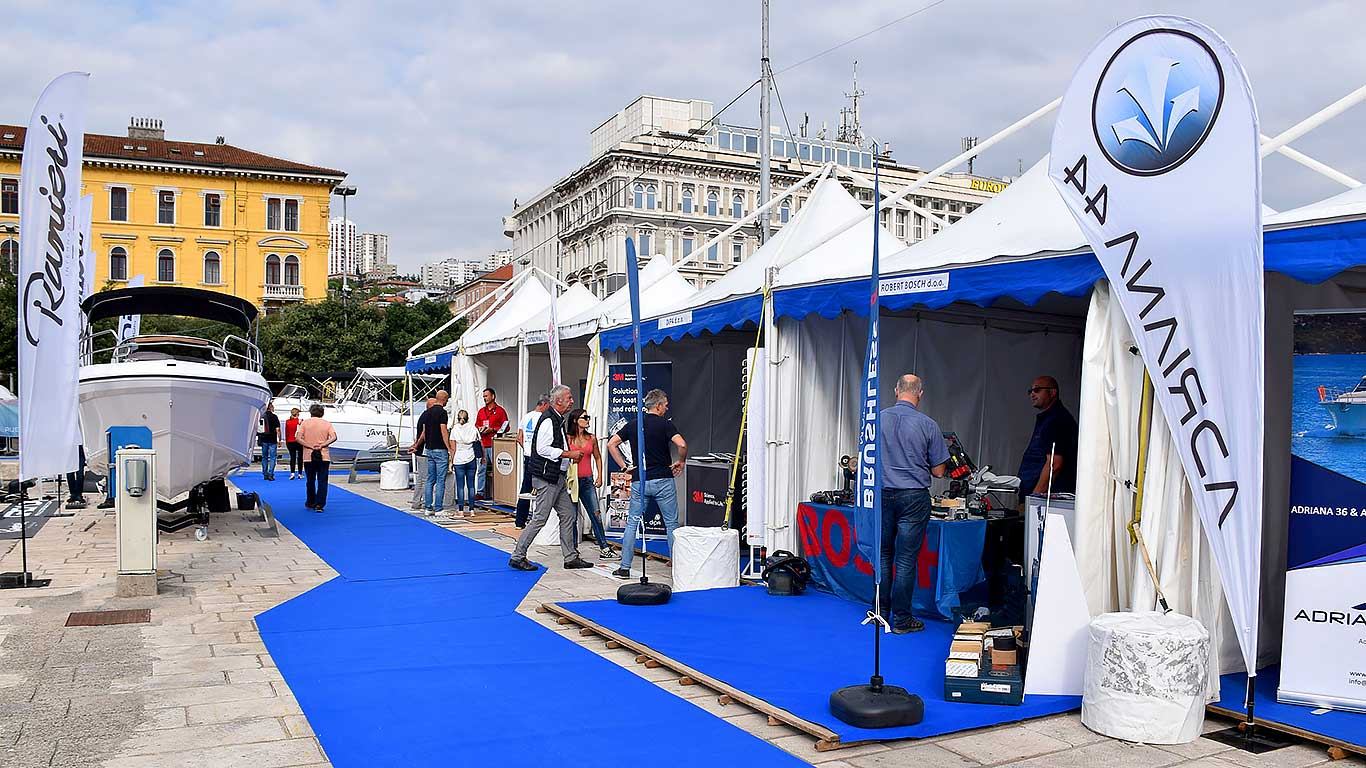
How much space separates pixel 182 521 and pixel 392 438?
34.8 ft

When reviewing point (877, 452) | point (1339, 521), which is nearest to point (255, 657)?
point (877, 452)

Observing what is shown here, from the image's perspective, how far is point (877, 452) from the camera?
5.63 m

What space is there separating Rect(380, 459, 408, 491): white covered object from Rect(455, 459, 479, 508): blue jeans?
455cm

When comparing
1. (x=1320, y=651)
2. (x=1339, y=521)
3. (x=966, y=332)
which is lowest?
(x=1320, y=651)

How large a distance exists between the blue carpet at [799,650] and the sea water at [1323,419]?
1.81m

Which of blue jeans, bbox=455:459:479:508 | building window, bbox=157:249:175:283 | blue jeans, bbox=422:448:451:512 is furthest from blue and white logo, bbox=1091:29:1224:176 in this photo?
building window, bbox=157:249:175:283

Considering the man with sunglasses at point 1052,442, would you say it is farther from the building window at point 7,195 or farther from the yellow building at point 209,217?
the building window at point 7,195

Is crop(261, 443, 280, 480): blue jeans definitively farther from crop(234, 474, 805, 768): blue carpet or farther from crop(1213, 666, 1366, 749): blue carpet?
crop(1213, 666, 1366, 749): blue carpet

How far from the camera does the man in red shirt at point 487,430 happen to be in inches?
612

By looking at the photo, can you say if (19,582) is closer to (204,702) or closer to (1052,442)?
(204,702)

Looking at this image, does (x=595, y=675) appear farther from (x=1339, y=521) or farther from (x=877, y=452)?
(x=1339, y=521)

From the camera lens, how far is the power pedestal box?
27.9 feet

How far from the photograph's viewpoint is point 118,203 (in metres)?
63.6

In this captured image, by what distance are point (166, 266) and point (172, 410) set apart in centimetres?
5931
